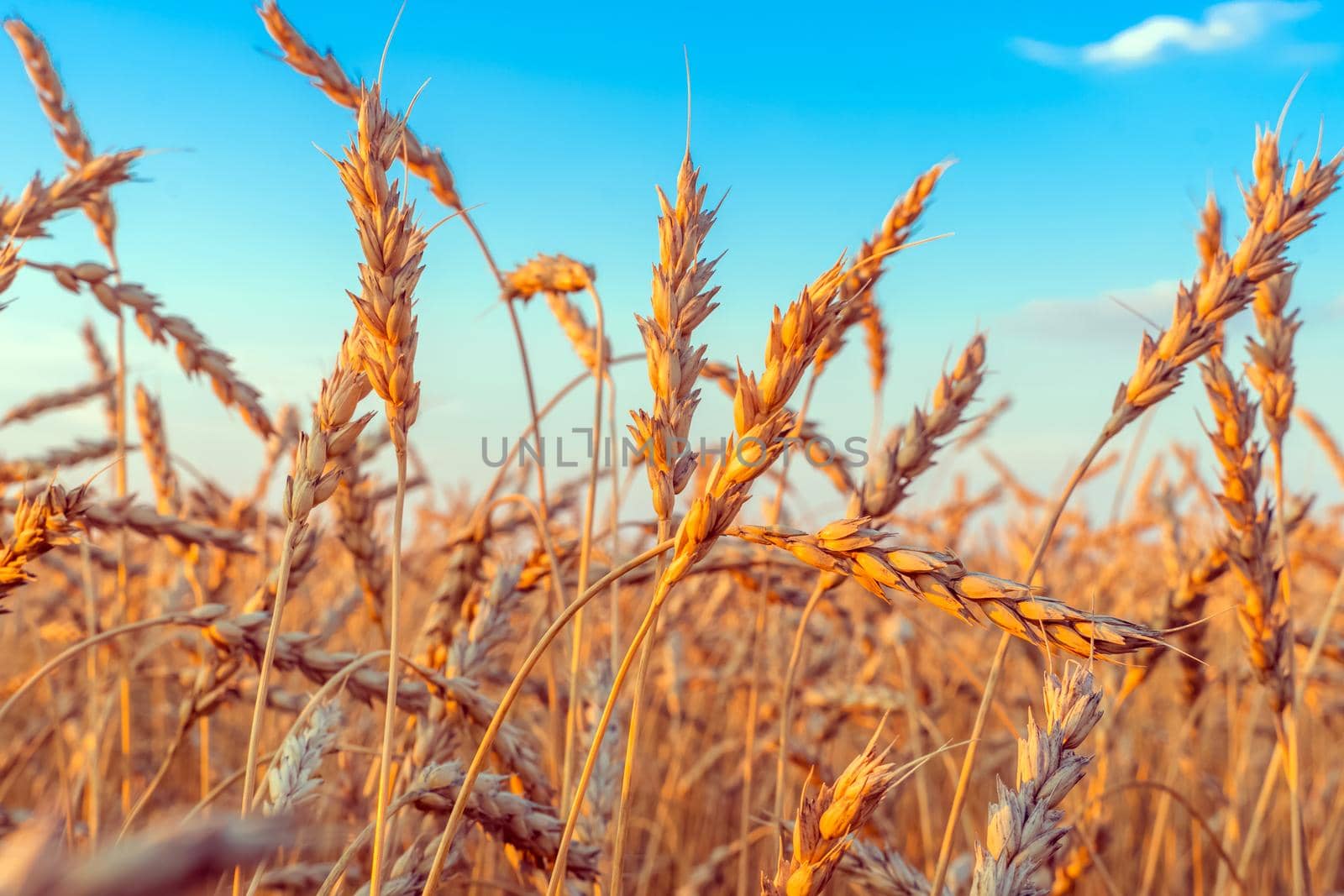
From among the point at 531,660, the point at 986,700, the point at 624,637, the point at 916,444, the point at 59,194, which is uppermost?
the point at 59,194

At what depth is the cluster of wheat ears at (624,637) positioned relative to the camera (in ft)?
2.71

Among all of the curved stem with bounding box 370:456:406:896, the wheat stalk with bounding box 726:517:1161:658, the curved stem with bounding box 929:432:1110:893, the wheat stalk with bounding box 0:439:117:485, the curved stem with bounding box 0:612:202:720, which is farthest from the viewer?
the wheat stalk with bounding box 0:439:117:485

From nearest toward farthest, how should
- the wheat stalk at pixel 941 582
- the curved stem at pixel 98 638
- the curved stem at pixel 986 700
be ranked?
the wheat stalk at pixel 941 582 < the curved stem at pixel 986 700 < the curved stem at pixel 98 638

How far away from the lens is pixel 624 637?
3.79 m

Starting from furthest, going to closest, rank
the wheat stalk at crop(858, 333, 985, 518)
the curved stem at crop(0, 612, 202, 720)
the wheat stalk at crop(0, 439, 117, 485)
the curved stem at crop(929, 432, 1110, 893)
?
the wheat stalk at crop(0, 439, 117, 485), the wheat stalk at crop(858, 333, 985, 518), the curved stem at crop(0, 612, 202, 720), the curved stem at crop(929, 432, 1110, 893)

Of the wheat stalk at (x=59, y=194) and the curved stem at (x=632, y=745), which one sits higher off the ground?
the wheat stalk at (x=59, y=194)

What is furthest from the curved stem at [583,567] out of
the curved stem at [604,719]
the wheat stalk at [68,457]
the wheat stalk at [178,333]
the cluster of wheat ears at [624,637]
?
the wheat stalk at [68,457]

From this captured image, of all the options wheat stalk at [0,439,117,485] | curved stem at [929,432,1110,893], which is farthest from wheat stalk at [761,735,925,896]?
wheat stalk at [0,439,117,485]

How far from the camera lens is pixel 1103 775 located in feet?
6.96

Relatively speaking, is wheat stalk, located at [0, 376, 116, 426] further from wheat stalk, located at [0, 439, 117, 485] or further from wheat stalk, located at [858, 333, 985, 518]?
wheat stalk, located at [858, 333, 985, 518]

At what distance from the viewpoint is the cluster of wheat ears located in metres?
0.83

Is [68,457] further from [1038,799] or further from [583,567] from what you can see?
[1038,799]

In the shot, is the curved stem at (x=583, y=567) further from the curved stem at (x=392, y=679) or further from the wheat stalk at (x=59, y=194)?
the wheat stalk at (x=59, y=194)

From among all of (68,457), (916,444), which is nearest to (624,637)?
(68,457)
